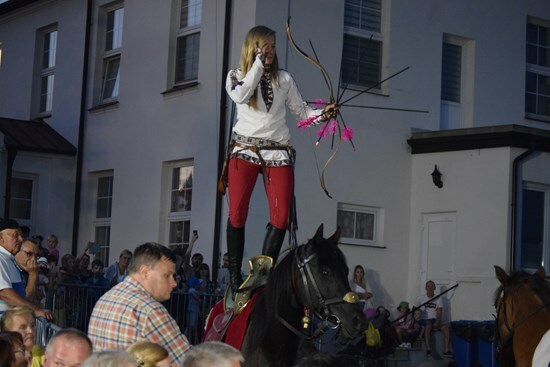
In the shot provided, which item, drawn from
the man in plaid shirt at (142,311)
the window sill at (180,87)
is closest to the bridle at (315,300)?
the man in plaid shirt at (142,311)

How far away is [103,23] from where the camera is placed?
23891 millimetres

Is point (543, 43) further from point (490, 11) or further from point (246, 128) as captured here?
point (246, 128)

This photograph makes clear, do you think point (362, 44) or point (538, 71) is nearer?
point (362, 44)

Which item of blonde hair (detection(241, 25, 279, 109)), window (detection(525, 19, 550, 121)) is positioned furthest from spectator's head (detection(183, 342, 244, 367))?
window (detection(525, 19, 550, 121))

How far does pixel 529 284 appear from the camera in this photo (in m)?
11.0

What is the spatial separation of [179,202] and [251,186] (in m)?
12.2

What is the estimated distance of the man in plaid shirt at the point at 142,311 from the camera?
6.37 m

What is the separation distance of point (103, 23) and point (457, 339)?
10750 millimetres

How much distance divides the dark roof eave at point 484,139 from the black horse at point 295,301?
12.2 meters

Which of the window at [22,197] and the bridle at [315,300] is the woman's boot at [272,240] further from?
the window at [22,197]

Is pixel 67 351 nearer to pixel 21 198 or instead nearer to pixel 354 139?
pixel 354 139

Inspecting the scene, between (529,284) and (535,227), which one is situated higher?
(535,227)

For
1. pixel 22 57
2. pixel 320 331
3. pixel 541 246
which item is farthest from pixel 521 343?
pixel 22 57

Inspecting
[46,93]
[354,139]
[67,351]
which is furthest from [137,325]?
[46,93]
